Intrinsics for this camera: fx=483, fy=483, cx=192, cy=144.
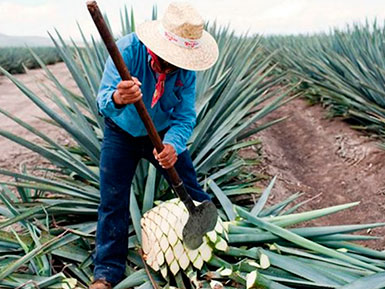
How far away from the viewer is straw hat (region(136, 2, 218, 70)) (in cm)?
175

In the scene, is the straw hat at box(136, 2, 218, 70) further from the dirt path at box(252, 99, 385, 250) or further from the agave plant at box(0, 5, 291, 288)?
the dirt path at box(252, 99, 385, 250)

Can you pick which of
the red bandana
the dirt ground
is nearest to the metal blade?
the red bandana

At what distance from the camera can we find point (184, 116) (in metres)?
2.13

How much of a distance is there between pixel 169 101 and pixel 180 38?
34 centimetres

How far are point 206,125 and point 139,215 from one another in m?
0.86

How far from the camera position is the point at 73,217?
2.58 metres

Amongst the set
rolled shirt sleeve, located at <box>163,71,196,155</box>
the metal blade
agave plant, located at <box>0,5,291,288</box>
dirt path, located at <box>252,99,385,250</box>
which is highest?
rolled shirt sleeve, located at <box>163,71,196,155</box>

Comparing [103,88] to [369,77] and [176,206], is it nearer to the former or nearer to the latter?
[176,206]

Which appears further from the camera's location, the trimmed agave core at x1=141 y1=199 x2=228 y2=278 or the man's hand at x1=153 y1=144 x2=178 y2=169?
the trimmed agave core at x1=141 y1=199 x2=228 y2=278

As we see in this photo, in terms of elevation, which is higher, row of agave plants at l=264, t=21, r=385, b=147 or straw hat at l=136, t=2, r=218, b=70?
straw hat at l=136, t=2, r=218, b=70

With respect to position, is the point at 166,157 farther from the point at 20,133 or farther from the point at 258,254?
the point at 20,133

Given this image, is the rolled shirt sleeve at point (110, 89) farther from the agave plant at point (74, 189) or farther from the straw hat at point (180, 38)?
the agave plant at point (74, 189)

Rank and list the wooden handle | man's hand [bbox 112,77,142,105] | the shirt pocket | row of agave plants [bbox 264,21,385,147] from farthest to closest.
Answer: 1. row of agave plants [bbox 264,21,385,147]
2. the shirt pocket
3. man's hand [bbox 112,77,142,105]
4. the wooden handle

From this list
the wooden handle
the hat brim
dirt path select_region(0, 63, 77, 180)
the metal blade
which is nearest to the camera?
the wooden handle
